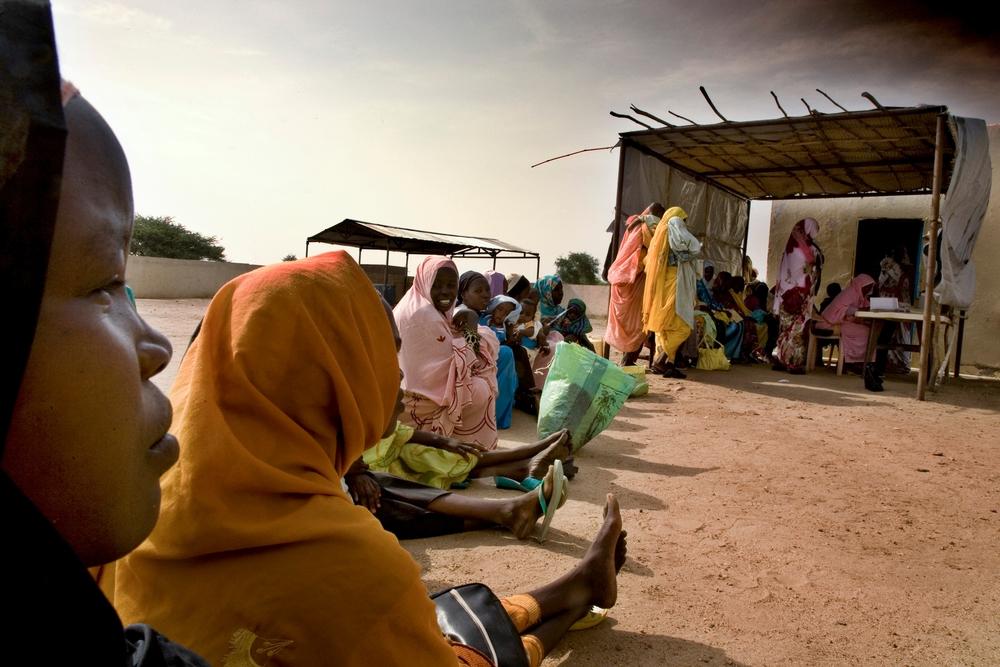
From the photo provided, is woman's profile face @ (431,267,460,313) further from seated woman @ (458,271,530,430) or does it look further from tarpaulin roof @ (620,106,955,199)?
tarpaulin roof @ (620,106,955,199)

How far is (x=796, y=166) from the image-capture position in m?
11.4

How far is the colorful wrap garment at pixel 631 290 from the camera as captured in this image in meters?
8.68

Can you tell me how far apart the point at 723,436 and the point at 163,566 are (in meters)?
4.69

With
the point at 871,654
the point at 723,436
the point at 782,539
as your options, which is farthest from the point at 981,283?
the point at 871,654

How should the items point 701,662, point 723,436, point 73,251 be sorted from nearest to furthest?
point 73,251 → point 701,662 → point 723,436

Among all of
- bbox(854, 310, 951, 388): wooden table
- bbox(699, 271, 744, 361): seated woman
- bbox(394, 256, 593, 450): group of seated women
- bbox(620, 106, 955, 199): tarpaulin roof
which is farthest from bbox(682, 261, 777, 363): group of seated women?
bbox(394, 256, 593, 450): group of seated women

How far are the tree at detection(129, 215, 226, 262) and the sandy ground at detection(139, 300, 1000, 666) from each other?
2581cm

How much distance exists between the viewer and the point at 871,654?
6.75ft

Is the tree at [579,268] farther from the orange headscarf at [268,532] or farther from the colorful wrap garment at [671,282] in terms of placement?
the orange headscarf at [268,532]

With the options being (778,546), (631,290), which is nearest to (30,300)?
(778,546)

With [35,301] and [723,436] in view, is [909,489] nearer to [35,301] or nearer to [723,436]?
[723,436]

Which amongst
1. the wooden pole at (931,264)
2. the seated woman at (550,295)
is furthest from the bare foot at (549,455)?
the wooden pole at (931,264)

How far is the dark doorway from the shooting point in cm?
1316

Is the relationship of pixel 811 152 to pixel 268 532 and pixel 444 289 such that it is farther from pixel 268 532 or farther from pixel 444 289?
pixel 268 532
